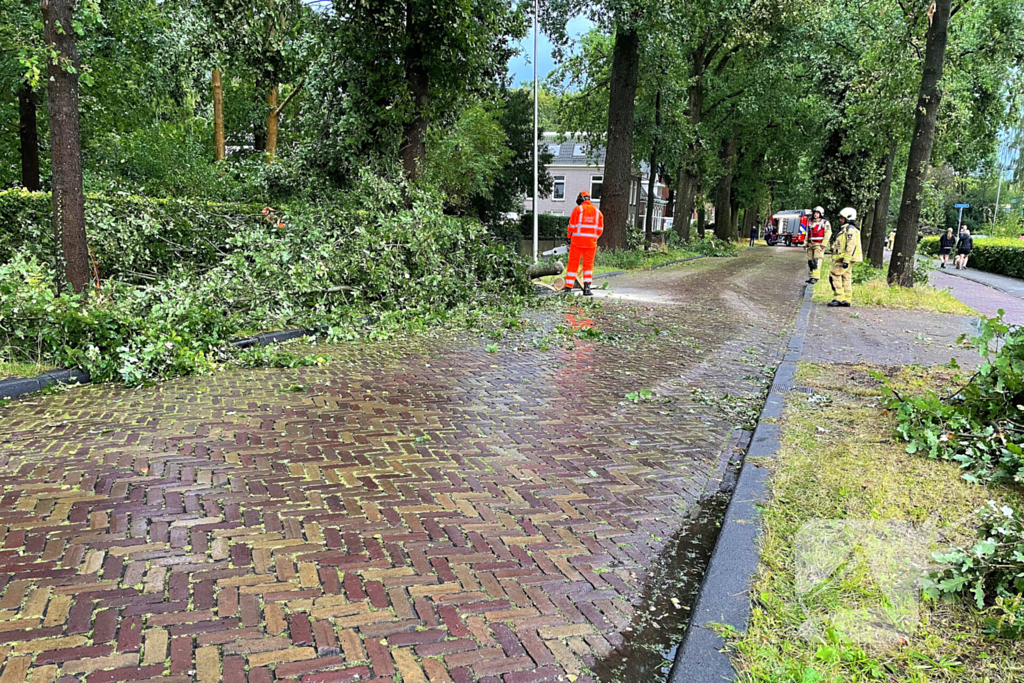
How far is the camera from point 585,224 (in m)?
13.3

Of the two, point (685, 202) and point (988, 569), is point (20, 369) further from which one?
point (685, 202)

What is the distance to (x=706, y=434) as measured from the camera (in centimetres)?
516

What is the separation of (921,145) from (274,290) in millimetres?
12354

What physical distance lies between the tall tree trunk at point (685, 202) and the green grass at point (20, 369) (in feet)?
90.3

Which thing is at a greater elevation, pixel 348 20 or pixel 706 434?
pixel 348 20

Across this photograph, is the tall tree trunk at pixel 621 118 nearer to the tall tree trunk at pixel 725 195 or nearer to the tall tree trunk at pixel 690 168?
the tall tree trunk at pixel 690 168

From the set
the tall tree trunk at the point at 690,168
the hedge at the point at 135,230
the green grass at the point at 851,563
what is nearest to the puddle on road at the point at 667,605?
the green grass at the point at 851,563

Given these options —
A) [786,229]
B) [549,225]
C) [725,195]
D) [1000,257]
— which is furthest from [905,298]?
[786,229]

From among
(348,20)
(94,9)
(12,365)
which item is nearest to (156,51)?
(348,20)

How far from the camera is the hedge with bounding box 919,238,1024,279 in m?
24.0

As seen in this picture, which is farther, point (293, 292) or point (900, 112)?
point (900, 112)

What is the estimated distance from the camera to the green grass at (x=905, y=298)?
12.3 m

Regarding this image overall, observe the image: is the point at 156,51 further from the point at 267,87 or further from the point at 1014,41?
the point at 1014,41

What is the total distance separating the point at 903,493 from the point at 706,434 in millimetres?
1623
